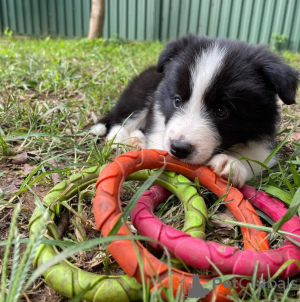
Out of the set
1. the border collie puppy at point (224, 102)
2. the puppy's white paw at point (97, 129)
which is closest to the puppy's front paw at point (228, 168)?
the border collie puppy at point (224, 102)

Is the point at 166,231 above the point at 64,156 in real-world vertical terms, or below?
above

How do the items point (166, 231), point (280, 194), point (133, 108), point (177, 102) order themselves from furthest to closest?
point (133, 108) < point (177, 102) < point (280, 194) < point (166, 231)

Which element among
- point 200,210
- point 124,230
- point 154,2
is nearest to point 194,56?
point 200,210

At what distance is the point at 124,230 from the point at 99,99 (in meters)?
2.97

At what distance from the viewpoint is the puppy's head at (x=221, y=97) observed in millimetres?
2076

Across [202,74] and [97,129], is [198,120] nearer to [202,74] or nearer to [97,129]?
[202,74]

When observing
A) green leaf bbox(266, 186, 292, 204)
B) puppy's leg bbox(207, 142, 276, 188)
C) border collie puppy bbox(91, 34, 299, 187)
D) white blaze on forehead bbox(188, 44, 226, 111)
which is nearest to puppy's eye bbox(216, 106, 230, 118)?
border collie puppy bbox(91, 34, 299, 187)

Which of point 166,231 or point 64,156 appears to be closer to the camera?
point 166,231

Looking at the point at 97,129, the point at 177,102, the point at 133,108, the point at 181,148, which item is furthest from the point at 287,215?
the point at 133,108

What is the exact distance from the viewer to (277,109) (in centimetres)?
243

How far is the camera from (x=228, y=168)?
2018 millimetres

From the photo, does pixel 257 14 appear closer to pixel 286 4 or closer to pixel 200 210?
pixel 286 4

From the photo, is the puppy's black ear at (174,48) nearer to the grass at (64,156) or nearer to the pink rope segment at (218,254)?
the grass at (64,156)

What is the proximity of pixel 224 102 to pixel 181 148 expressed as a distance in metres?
0.45
